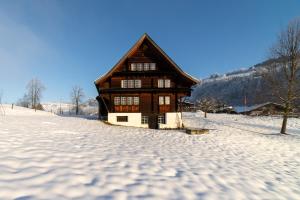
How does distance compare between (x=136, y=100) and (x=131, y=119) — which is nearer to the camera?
(x=131, y=119)

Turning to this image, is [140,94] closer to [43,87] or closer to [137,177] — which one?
[137,177]

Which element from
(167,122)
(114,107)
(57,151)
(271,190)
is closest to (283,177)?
(271,190)

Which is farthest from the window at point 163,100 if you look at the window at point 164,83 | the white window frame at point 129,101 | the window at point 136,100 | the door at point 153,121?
the white window frame at point 129,101

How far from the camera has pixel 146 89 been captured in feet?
75.6

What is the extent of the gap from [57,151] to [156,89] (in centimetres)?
1721

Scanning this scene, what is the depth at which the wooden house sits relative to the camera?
23047 millimetres

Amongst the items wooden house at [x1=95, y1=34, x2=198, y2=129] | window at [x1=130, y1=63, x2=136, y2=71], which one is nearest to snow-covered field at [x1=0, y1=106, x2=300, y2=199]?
wooden house at [x1=95, y1=34, x2=198, y2=129]

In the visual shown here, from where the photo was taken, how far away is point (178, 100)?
2422 cm

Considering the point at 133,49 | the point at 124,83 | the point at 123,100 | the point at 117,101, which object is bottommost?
the point at 117,101

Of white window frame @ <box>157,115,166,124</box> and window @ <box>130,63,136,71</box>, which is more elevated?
window @ <box>130,63,136,71</box>

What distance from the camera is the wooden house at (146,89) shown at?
23047mm

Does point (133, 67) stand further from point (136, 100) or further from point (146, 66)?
point (136, 100)

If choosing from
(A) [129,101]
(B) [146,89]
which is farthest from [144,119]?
(B) [146,89]

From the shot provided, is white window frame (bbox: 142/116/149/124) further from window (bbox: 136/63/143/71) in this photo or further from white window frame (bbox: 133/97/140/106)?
window (bbox: 136/63/143/71)
